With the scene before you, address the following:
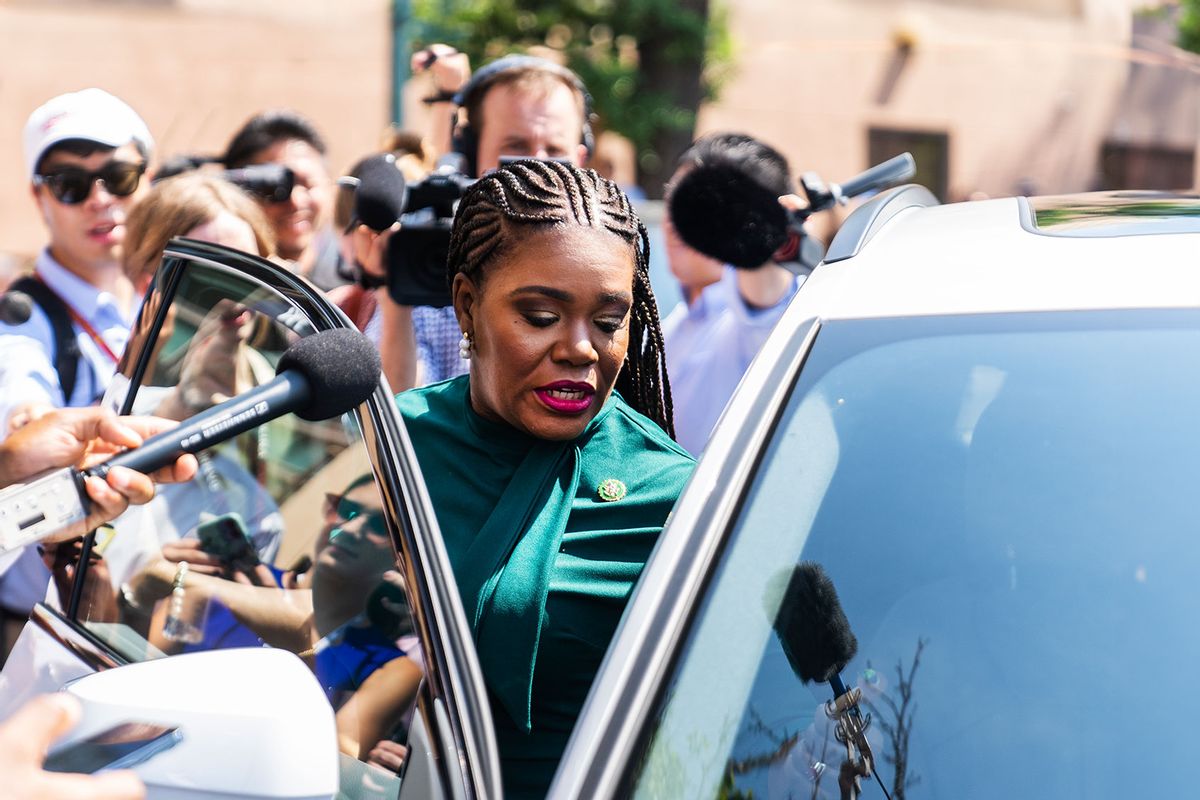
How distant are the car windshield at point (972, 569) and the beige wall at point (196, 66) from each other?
990cm

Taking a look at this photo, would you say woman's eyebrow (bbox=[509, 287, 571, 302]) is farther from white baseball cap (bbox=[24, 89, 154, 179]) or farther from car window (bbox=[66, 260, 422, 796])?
white baseball cap (bbox=[24, 89, 154, 179])

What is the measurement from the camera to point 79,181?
3543 millimetres

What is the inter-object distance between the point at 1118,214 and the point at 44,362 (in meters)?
2.27

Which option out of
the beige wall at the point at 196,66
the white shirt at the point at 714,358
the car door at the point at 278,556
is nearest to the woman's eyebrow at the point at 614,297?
the car door at the point at 278,556

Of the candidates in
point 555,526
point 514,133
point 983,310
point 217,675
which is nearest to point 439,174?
point 514,133

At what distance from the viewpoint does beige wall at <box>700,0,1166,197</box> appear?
15.1 meters

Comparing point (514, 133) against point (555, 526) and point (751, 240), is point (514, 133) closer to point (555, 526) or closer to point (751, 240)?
point (751, 240)

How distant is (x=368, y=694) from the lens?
1713 millimetres

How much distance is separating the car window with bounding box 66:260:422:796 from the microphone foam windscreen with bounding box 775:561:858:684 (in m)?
0.46

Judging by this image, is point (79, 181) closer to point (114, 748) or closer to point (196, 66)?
point (114, 748)

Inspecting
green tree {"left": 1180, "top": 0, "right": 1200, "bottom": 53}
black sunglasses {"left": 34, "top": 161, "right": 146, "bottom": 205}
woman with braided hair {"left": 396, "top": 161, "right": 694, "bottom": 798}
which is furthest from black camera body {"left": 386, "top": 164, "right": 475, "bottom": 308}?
green tree {"left": 1180, "top": 0, "right": 1200, "bottom": 53}

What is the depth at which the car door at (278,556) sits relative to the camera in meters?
1.55

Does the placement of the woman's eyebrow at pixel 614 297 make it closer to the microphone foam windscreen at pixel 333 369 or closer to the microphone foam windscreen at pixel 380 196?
the microphone foam windscreen at pixel 333 369

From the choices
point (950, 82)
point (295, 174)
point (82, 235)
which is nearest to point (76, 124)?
point (82, 235)
